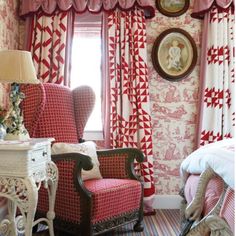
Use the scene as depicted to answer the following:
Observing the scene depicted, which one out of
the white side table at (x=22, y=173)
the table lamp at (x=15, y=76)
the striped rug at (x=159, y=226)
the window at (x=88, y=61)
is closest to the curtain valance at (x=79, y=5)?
the window at (x=88, y=61)

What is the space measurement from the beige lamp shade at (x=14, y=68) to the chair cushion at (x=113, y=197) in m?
0.92

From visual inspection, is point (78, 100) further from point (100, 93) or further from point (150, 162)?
point (150, 162)

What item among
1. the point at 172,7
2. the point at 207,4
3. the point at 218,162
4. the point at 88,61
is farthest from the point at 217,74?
the point at 218,162

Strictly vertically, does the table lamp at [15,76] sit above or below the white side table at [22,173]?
above

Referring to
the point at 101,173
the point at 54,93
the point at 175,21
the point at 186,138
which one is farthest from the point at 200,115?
the point at 54,93

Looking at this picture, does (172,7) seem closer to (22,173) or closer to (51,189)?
(51,189)

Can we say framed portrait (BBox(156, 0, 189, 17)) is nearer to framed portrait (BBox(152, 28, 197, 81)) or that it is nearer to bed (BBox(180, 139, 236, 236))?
framed portrait (BBox(152, 28, 197, 81))

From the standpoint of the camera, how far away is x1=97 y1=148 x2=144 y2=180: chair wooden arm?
2893 millimetres

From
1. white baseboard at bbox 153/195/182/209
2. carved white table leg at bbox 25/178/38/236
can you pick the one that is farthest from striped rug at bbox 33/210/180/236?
carved white table leg at bbox 25/178/38/236

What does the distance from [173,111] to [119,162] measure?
107 centimetres

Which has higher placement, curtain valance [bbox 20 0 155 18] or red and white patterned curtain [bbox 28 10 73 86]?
curtain valance [bbox 20 0 155 18]

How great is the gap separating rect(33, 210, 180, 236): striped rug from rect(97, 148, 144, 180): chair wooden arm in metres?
0.45

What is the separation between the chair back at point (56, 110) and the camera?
270 centimetres

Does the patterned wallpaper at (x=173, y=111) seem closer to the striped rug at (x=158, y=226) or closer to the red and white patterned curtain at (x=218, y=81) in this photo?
the red and white patterned curtain at (x=218, y=81)
